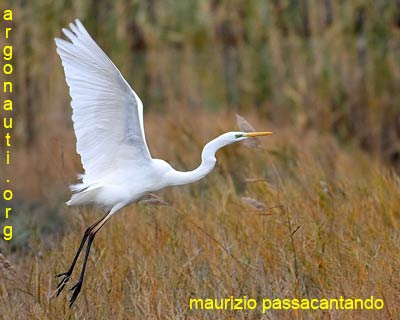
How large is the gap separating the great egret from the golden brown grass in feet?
0.61

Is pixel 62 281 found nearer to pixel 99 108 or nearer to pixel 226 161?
pixel 99 108

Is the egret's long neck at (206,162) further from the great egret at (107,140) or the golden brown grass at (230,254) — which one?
the golden brown grass at (230,254)

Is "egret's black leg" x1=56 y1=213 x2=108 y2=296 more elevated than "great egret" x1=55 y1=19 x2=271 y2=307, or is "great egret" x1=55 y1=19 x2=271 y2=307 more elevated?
"great egret" x1=55 y1=19 x2=271 y2=307

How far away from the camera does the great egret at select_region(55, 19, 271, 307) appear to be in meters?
4.25

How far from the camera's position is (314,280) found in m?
4.23

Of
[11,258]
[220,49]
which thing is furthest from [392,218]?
[220,49]

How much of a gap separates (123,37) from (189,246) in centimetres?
549

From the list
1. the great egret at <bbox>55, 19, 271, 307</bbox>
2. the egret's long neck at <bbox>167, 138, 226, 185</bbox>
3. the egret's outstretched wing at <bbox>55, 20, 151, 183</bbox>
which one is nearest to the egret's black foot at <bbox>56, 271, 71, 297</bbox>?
the great egret at <bbox>55, 19, 271, 307</bbox>

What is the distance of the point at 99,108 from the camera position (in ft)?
14.5

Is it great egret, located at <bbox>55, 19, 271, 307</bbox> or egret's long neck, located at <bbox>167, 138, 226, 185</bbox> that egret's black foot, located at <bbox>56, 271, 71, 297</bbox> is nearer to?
great egret, located at <bbox>55, 19, 271, 307</bbox>

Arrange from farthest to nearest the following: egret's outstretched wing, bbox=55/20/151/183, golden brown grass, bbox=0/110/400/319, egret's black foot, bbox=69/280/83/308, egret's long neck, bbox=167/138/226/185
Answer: egret's long neck, bbox=167/138/226/185 < egret's outstretched wing, bbox=55/20/151/183 < egret's black foot, bbox=69/280/83/308 < golden brown grass, bbox=0/110/400/319

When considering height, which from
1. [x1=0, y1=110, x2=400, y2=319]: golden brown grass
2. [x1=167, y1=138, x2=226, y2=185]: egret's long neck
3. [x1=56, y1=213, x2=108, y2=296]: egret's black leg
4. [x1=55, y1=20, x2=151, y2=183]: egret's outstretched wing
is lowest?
[x1=0, y1=110, x2=400, y2=319]: golden brown grass

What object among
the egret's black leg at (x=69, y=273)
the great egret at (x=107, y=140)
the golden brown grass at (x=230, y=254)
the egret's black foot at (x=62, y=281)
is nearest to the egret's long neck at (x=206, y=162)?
the great egret at (x=107, y=140)

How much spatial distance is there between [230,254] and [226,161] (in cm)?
334
